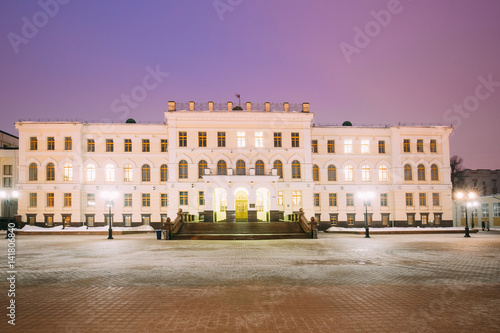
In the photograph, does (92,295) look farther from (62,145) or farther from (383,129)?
(383,129)

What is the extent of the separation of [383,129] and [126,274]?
37868 millimetres

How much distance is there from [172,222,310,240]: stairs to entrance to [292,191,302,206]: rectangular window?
7.54 m

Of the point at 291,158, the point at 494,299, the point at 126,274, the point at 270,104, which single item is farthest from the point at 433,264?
the point at 270,104

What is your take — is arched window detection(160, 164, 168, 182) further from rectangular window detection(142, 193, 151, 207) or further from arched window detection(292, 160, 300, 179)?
arched window detection(292, 160, 300, 179)

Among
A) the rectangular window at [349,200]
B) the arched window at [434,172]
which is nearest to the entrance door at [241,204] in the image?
the rectangular window at [349,200]

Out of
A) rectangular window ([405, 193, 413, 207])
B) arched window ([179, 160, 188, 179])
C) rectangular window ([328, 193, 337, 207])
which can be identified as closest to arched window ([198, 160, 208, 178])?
arched window ([179, 160, 188, 179])

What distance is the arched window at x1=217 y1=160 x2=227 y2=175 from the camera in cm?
3999

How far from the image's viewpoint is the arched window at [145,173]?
4191cm

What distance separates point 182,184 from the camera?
39.9 metres

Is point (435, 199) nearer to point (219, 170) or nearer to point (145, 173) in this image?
point (219, 170)

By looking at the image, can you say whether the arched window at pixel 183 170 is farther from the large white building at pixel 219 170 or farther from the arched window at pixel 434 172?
the arched window at pixel 434 172

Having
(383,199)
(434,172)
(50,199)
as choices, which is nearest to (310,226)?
(383,199)

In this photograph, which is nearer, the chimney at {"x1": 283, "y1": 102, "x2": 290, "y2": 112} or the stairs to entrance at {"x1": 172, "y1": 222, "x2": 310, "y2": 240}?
the stairs to entrance at {"x1": 172, "y1": 222, "x2": 310, "y2": 240}

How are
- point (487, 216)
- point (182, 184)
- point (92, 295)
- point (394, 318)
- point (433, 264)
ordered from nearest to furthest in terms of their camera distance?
1. point (394, 318)
2. point (92, 295)
3. point (433, 264)
4. point (182, 184)
5. point (487, 216)
